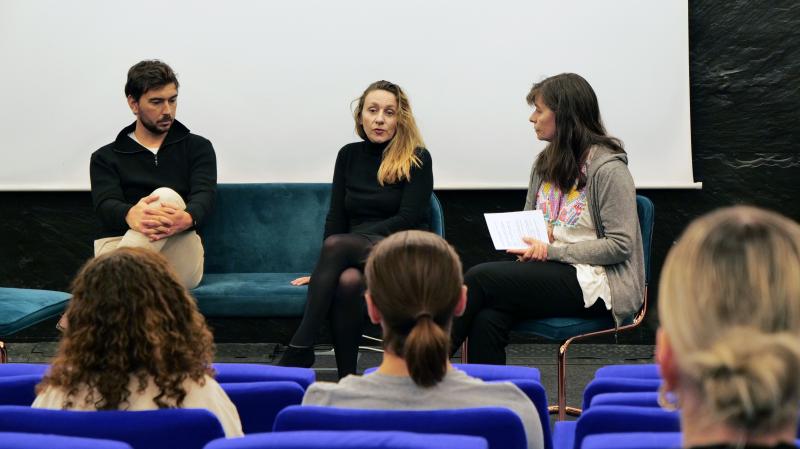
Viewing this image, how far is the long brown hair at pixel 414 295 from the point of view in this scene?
1757 mm

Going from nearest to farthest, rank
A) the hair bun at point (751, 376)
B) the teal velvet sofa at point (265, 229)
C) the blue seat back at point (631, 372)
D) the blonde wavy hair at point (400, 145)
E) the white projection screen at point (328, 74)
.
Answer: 1. the hair bun at point (751, 376)
2. the blue seat back at point (631, 372)
3. the blonde wavy hair at point (400, 145)
4. the teal velvet sofa at point (265, 229)
5. the white projection screen at point (328, 74)

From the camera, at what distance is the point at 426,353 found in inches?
67.9

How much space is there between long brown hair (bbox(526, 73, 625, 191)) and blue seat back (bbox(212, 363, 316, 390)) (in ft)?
5.70

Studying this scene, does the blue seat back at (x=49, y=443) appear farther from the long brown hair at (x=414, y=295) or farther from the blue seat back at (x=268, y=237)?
the blue seat back at (x=268, y=237)

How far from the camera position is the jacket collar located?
4188 mm

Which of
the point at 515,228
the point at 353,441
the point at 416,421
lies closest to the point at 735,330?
the point at 353,441

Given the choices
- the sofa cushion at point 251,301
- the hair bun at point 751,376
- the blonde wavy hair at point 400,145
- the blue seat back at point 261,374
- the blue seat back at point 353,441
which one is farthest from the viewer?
the blonde wavy hair at point 400,145

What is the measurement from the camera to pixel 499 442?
1.53 m

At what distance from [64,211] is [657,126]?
283 centimetres

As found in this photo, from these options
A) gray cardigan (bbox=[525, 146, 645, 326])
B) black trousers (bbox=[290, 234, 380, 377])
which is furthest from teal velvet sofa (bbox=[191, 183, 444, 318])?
gray cardigan (bbox=[525, 146, 645, 326])

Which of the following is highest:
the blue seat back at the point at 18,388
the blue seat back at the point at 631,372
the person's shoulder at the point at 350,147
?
the person's shoulder at the point at 350,147

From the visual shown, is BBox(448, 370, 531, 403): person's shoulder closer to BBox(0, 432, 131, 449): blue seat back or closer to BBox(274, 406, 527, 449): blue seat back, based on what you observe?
BBox(274, 406, 527, 449): blue seat back

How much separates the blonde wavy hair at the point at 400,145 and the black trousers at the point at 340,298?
16.3 inches

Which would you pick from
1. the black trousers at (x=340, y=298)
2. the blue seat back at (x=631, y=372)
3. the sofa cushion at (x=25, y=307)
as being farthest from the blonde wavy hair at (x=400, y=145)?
the blue seat back at (x=631, y=372)
